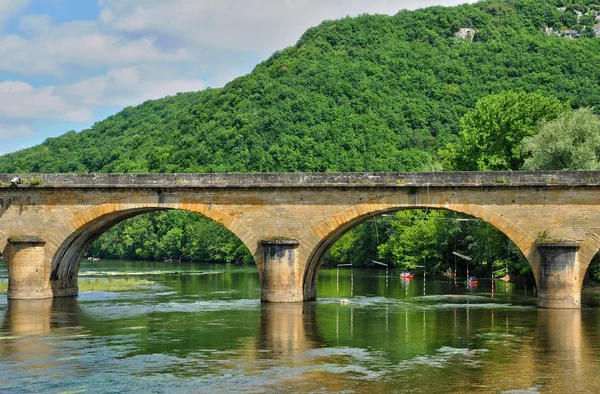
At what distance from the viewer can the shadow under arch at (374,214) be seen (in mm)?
35047

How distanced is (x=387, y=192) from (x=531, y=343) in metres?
11.3

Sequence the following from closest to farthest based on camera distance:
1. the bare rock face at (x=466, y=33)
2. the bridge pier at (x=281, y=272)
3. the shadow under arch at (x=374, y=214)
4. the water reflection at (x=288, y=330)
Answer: the water reflection at (x=288, y=330) → the shadow under arch at (x=374, y=214) → the bridge pier at (x=281, y=272) → the bare rock face at (x=466, y=33)

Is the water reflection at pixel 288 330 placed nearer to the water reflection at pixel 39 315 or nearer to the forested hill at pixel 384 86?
the water reflection at pixel 39 315

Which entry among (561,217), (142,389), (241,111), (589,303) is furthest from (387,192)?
(241,111)

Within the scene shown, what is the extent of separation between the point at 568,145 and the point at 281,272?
16320 mm

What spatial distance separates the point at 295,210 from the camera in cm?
3681

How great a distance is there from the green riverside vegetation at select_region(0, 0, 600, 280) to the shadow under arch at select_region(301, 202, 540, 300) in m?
24.2

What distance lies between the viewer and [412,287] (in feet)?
171

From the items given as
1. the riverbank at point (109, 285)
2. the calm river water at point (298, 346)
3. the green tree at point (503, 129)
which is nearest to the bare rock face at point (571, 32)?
the green tree at point (503, 129)

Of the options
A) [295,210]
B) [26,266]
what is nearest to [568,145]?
[295,210]

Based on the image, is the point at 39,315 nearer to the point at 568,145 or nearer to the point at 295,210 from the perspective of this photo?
the point at 295,210

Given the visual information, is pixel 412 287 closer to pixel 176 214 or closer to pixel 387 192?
pixel 387 192

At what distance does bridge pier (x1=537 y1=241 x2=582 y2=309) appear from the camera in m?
34.2

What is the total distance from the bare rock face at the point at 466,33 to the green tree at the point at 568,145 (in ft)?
175
